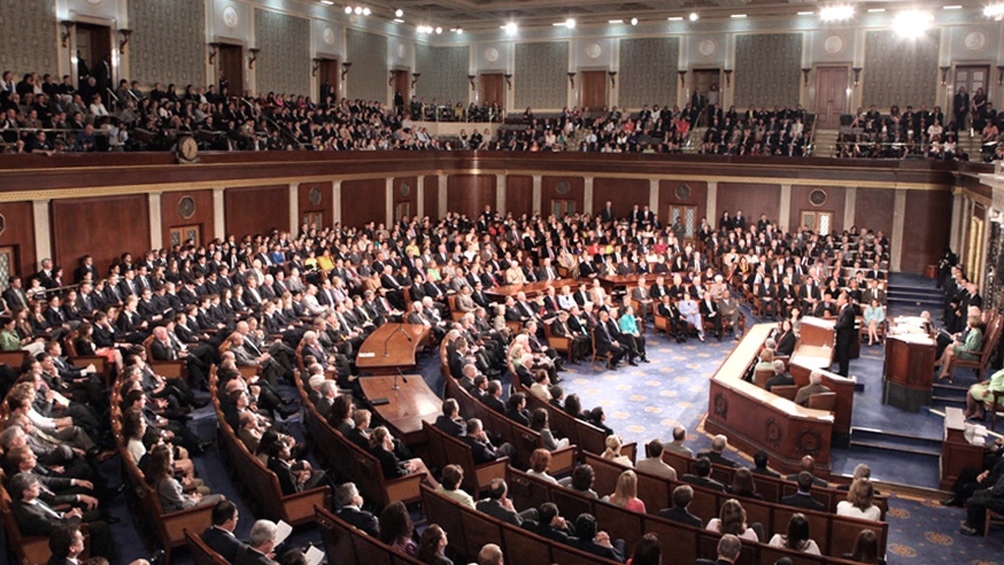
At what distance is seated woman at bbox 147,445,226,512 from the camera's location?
23.8 feet

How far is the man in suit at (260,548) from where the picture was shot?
20.1 ft

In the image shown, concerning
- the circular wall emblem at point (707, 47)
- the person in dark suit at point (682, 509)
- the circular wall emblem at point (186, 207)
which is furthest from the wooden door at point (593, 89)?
the person in dark suit at point (682, 509)

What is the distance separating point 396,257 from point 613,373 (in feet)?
23.5

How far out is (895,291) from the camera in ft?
70.6

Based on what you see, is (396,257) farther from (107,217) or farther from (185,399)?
(185,399)

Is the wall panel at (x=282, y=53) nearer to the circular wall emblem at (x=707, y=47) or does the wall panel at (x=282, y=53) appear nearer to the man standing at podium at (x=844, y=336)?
the circular wall emblem at (x=707, y=47)

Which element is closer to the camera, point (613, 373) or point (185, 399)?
point (185, 399)

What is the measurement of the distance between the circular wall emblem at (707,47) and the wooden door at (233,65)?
1594 centimetres

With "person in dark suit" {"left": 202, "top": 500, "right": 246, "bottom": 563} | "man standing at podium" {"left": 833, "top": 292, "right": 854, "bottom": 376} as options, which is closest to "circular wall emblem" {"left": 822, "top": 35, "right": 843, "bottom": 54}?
"man standing at podium" {"left": 833, "top": 292, "right": 854, "bottom": 376}

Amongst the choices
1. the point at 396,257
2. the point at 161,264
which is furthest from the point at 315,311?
the point at 396,257

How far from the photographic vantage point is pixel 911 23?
25.8 meters

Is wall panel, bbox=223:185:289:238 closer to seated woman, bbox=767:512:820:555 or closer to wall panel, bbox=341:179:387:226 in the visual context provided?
wall panel, bbox=341:179:387:226

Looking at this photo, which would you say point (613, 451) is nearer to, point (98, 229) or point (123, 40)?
point (98, 229)

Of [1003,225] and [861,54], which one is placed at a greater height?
[861,54]
